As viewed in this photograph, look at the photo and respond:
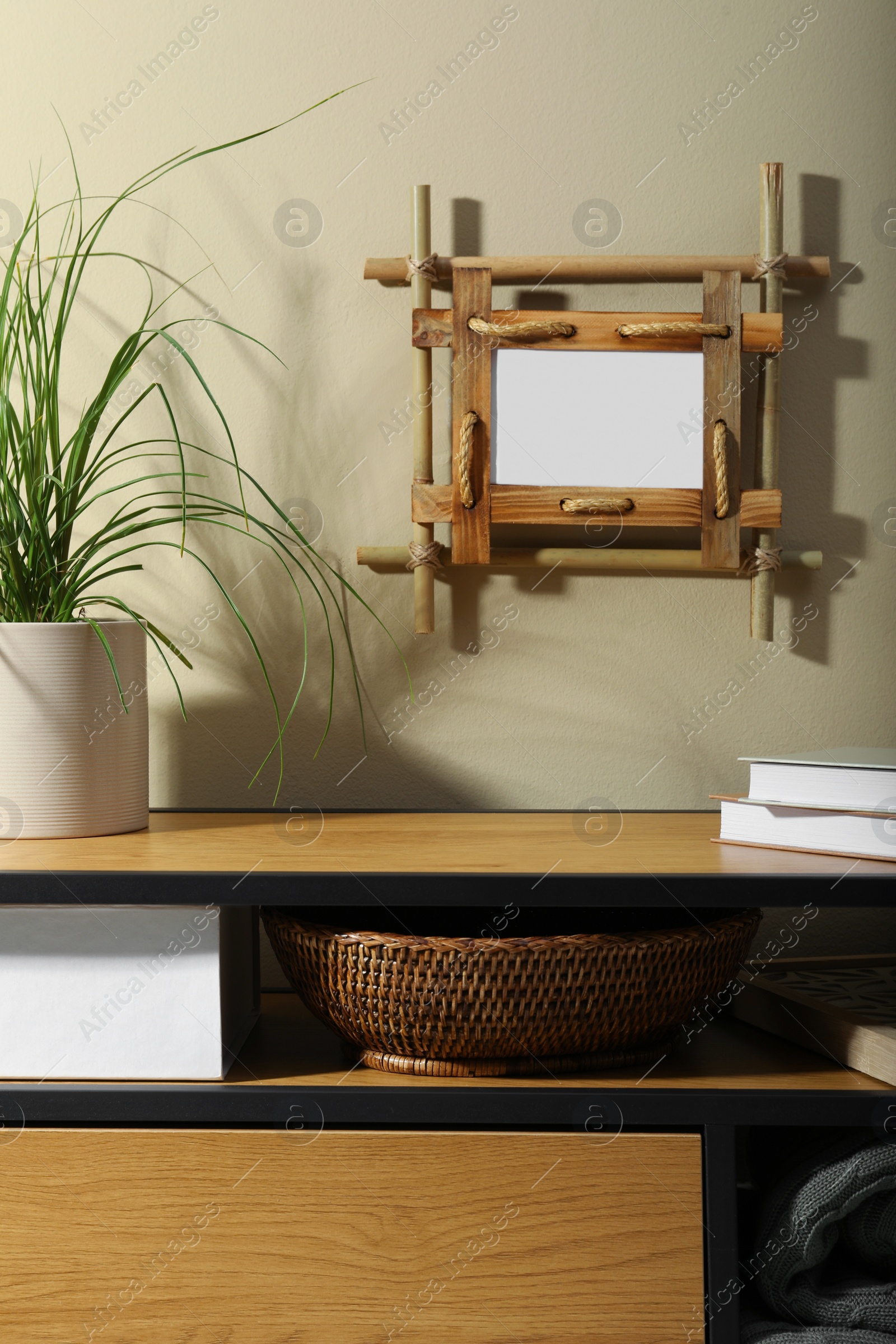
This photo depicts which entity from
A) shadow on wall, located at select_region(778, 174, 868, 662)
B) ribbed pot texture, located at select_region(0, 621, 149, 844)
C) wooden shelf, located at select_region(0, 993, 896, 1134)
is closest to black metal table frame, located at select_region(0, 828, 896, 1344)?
wooden shelf, located at select_region(0, 993, 896, 1134)

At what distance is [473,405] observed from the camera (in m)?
1.19

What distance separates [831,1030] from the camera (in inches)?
35.5

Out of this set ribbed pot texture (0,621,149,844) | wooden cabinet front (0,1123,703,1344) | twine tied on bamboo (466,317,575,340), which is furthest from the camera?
twine tied on bamboo (466,317,575,340)

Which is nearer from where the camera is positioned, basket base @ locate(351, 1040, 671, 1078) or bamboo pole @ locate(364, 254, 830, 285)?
basket base @ locate(351, 1040, 671, 1078)

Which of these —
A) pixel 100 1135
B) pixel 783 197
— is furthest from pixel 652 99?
pixel 100 1135

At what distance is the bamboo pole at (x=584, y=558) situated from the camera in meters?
1.21

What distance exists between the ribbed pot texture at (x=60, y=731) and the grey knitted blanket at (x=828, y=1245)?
712mm

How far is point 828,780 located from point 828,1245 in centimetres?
39

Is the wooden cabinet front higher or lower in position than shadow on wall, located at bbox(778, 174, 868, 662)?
lower

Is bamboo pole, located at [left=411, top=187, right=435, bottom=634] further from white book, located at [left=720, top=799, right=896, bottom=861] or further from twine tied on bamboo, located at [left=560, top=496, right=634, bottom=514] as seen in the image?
white book, located at [left=720, top=799, right=896, bottom=861]

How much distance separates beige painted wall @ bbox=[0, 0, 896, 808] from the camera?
48.3 inches

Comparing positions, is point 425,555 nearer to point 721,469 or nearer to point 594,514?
point 594,514

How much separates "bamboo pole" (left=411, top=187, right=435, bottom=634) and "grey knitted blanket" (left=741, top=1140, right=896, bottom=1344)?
70 centimetres

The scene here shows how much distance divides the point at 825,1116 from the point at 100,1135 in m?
0.59
